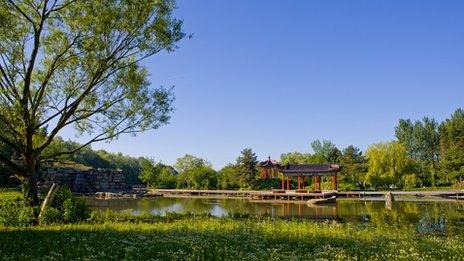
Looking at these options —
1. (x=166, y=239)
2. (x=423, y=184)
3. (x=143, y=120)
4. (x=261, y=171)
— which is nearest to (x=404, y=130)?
(x=423, y=184)

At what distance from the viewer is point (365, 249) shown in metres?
11.2

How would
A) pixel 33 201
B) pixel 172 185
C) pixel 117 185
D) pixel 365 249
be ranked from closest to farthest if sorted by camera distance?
pixel 365 249 < pixel 33 201 < pixel 117 185 < pixel 172 185

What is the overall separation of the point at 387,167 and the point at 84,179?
174 ft

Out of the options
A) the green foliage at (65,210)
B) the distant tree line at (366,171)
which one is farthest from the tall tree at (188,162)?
the green foliage at (65,210)

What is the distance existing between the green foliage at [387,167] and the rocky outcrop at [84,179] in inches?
1814

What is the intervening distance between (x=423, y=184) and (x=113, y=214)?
77.1m

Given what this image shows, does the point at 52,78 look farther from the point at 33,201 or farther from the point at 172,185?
the point at 172,185

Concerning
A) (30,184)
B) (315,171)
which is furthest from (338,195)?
(30,184)

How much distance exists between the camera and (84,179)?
7500 cm

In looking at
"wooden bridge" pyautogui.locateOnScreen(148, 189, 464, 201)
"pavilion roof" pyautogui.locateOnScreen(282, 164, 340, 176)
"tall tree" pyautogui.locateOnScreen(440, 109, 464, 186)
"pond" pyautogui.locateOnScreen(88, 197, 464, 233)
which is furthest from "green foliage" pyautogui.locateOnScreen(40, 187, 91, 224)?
"tall tree" pyautogui.locateOnScreen(440, 109, 464, 186)

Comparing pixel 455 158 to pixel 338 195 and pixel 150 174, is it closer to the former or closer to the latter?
pixel 338 195

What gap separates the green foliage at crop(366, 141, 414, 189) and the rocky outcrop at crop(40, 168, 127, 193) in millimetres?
46069

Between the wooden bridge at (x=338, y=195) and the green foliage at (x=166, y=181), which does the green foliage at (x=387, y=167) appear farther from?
the green foliage at (x=166, y=181)

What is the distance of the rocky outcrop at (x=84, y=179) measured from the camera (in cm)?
7075
